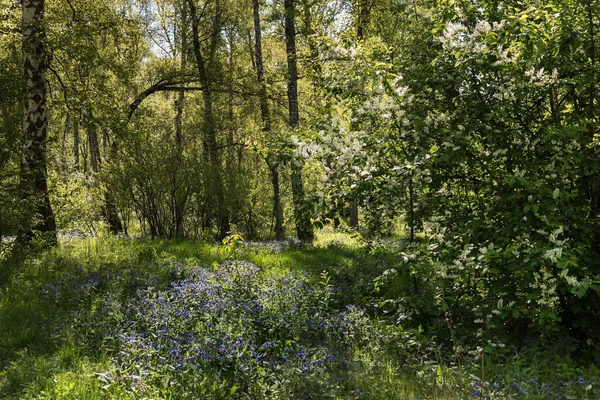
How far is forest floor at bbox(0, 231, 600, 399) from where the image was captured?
375 centimetres

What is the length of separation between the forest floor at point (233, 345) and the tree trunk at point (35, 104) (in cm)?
171

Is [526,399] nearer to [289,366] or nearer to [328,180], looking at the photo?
[289,366]

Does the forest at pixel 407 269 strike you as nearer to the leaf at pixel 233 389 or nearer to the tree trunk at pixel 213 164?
the leaf at pixel 233 389

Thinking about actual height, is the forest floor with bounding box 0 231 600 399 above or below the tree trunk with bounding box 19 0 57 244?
below

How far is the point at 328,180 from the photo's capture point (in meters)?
5.41

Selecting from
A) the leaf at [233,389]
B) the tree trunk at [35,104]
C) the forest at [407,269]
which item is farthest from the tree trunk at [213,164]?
the leaf at [233,389]

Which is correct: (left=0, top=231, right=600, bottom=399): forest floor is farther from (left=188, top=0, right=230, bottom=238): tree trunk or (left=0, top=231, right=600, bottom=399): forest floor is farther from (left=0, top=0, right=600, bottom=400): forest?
(left=188, top=0, right=230, bottom=238): tree trunk

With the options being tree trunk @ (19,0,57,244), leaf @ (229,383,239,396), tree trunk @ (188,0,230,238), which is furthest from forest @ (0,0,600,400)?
tree trunk @ (188,0,230,238)

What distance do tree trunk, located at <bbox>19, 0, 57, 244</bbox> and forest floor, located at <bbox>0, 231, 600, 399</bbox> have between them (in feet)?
5.59

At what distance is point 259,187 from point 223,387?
10882 mm

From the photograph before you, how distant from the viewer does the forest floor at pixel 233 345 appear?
375 cm

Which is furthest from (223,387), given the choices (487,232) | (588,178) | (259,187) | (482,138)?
(259,187)

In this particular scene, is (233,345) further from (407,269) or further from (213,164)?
(213,164)

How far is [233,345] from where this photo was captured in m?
4.05
